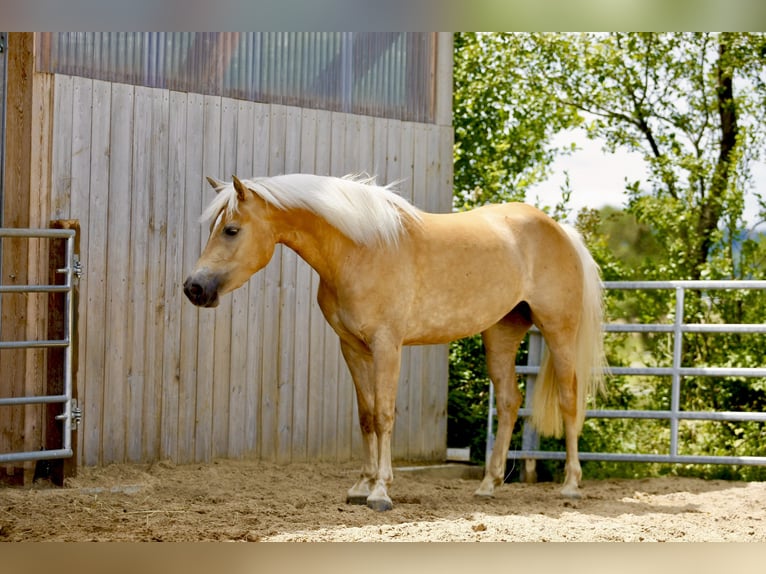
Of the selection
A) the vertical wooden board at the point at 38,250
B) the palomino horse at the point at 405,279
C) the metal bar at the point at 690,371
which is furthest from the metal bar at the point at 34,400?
the metal bar at the point at 690,371

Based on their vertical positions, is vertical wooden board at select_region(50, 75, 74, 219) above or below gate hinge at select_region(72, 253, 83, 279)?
above

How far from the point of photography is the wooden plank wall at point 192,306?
5242 mm

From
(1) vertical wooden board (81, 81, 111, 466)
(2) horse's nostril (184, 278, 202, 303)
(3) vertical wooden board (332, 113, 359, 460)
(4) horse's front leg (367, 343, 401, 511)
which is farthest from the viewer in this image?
(3) vertical wooden board (332, 113, 359, 460)

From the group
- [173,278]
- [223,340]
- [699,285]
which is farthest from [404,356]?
[699,285]

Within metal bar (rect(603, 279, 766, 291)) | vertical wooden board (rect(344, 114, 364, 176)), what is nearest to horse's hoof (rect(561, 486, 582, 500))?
metal bar (rect(603, 279, 766, 291))

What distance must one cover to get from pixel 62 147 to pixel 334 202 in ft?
5.10

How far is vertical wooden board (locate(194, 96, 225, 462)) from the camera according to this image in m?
5.60

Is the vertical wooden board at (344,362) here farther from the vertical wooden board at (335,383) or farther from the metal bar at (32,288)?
the metal bar at (32,288)

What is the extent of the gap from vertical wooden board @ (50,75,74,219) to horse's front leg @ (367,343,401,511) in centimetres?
182

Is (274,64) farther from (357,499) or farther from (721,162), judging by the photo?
(721,162)

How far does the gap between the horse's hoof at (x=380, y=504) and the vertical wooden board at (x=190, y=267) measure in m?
1.45

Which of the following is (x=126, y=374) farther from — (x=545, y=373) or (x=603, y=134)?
(x=603, y=134)

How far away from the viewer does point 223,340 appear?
18.7ft

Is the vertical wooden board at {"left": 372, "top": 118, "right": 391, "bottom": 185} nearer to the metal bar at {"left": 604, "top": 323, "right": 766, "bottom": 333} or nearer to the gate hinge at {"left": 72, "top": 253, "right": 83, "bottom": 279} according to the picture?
the metal bar at {"left": 604, "top": 323, "right": 766, "bottom": 333}
